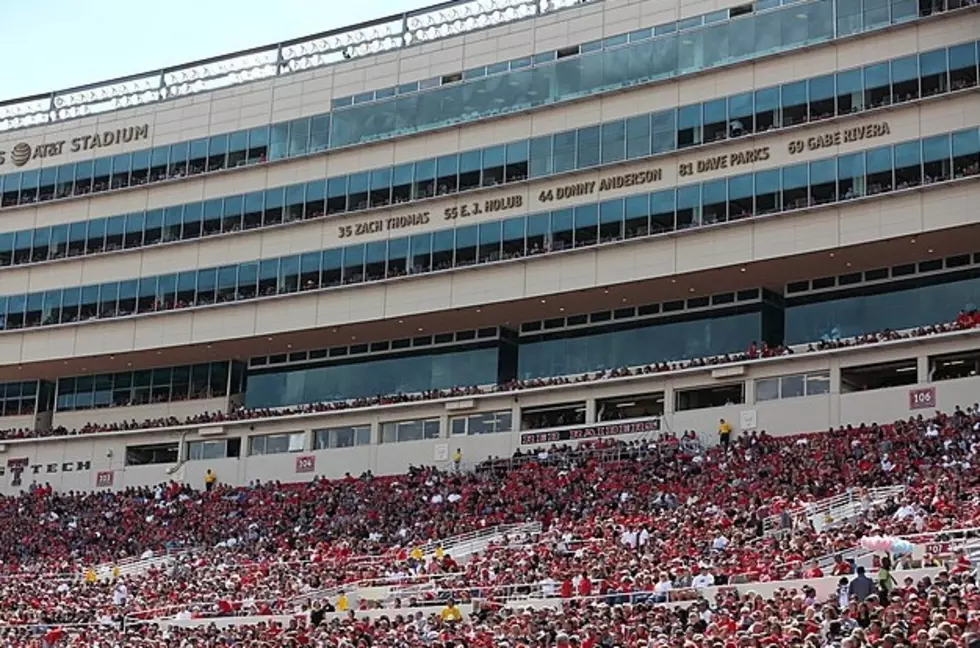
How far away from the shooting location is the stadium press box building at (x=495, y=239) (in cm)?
4197

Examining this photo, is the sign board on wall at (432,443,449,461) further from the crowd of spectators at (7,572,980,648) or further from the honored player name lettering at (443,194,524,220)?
the crowd of spectators at (7,572,980,648)

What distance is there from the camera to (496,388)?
159 ft

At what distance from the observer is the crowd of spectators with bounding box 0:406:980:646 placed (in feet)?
94.8

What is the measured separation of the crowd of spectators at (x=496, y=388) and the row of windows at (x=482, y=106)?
620cm

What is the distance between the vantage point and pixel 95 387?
59.5 m

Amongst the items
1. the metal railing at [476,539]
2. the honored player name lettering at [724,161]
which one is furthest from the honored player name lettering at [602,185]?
the metal railing at [476,539]

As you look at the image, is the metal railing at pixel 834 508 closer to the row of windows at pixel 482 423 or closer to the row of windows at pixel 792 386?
the row of windows at pixel 792 386

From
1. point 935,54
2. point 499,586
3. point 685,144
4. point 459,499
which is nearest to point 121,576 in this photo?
point 459,499

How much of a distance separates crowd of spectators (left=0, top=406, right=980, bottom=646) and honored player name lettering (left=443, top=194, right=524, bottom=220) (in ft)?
25.4

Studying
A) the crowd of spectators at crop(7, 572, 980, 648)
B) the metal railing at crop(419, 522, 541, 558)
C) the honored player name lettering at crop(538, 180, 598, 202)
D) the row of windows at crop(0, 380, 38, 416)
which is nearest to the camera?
the crowd of spectators at crop(7, 572, 980, 648)

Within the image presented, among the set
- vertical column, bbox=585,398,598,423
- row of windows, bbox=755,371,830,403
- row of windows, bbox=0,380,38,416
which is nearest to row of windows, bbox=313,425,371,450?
vertical column, bbox=585,398,598,423

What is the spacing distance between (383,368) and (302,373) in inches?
143

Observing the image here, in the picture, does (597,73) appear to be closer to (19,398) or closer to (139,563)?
(139,563)

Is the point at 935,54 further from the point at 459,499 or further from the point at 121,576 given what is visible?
the point at 121,576
